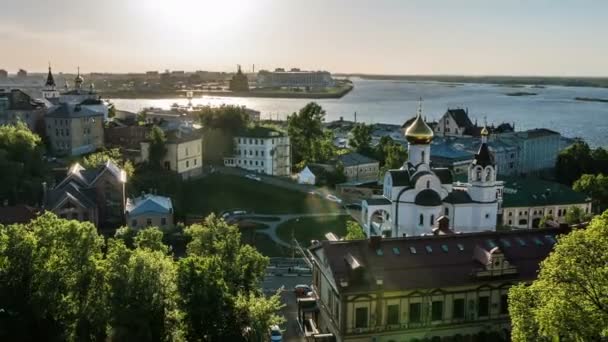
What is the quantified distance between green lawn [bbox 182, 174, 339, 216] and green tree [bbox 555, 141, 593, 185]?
3130cm

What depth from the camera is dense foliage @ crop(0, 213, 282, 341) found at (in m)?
23.2

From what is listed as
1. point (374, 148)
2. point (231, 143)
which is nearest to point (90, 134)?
point (231, 143)

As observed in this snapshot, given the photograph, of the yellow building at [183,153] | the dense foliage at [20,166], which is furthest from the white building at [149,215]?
the yellow building at [183,153]

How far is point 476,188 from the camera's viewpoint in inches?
1619

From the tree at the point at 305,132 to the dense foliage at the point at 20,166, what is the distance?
104 ft

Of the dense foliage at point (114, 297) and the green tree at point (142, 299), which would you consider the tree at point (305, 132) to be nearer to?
the dense foliage at point (114, 297)

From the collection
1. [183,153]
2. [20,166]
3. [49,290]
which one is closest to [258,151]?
[183,153]

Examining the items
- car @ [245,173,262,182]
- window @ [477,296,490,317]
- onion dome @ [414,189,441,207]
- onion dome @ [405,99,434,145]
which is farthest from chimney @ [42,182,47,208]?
window @ [477,296,490,317]

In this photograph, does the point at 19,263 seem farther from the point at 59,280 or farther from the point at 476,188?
the point at 476,188

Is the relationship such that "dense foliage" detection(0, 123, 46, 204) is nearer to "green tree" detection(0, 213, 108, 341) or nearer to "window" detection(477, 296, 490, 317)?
"green tree" detection(0, 213, 108, 341)

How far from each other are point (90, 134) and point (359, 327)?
45.7 meters

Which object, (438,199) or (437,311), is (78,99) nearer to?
(438,199)

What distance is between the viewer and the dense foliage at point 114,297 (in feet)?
76.1

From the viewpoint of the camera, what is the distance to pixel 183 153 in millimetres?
60469
